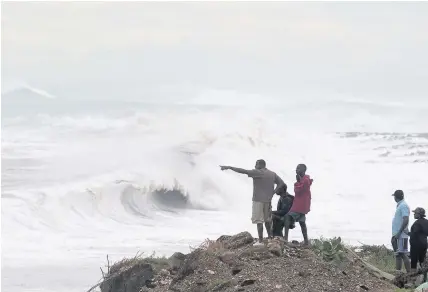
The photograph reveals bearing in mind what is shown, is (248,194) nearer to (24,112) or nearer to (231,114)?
(231,114)

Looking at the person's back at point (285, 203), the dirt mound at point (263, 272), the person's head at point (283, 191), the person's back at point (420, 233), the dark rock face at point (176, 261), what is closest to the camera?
the dirt mound at point (263, 272)

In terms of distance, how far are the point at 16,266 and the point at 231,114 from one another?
26336 millimetres

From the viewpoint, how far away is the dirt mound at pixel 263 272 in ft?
33.9

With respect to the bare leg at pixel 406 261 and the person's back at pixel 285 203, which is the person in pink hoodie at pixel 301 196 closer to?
the person's back at pixel 285 203

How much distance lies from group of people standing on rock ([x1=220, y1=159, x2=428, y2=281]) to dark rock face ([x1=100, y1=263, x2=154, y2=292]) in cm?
163

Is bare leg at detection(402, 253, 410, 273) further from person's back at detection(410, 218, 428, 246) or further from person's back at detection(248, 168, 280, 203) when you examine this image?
person's back at detection(248, 168, 280, 203)

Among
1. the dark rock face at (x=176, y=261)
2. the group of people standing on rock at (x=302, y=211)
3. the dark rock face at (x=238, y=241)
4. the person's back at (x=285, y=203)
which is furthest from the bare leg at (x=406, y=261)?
the dark rock face at (x=176, y=261)

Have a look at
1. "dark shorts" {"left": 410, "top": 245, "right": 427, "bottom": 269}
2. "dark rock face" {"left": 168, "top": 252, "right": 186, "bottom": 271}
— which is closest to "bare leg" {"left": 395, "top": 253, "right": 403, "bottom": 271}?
"dark shorts" {"left": 410, "top": 245, "right": 427, "bottom": 269}

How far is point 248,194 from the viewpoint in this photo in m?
29.2

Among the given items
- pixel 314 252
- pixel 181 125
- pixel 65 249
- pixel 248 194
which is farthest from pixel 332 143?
pixel 314 252

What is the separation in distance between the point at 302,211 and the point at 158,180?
18.6 meters

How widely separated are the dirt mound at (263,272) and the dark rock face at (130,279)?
10.6 inches

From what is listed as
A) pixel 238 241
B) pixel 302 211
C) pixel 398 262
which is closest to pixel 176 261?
pixel 238 241

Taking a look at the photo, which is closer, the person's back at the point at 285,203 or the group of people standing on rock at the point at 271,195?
the group of people standing on rock at the point at 271,195
